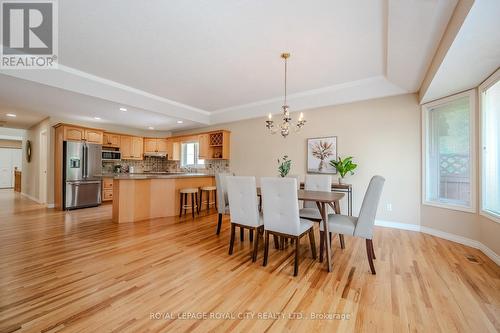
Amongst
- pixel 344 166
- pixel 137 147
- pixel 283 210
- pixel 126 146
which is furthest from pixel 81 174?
pixel 344 166

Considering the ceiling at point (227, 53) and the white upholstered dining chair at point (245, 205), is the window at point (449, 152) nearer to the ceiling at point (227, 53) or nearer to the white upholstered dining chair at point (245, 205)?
the ceiling at point (227, 53)

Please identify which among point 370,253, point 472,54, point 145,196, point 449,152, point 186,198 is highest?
point 472,54

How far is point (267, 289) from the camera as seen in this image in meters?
1.83

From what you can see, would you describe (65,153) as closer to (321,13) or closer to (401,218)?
(321,13)

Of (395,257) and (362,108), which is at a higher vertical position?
(362,108)

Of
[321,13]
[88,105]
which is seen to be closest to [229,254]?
[321,13]

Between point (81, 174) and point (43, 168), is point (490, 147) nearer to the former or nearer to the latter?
point (81, 174)

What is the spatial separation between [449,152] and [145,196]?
18.2 ft

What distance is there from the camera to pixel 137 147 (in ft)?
23.0

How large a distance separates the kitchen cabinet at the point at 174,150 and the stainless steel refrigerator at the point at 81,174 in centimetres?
201

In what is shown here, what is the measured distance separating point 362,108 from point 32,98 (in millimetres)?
6295

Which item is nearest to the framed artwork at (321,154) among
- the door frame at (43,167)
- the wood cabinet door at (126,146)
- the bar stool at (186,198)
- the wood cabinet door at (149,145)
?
the bar stool at (186,198)

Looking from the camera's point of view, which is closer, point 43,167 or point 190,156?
point 43,167

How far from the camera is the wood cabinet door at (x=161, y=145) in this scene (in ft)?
23.9
